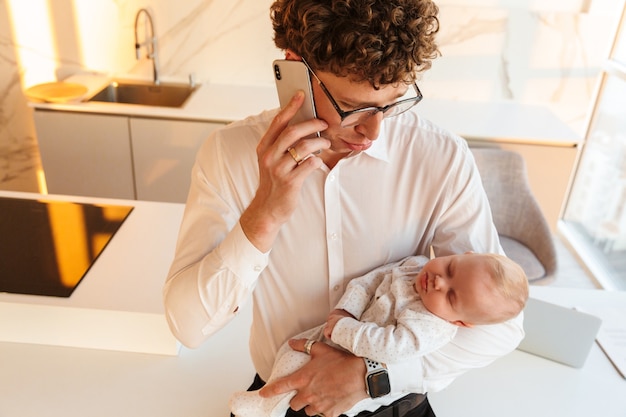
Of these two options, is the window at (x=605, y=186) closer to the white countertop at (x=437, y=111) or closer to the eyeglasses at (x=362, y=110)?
the white countertop at (x=437, y=111)

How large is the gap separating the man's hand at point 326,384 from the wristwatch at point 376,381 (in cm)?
1

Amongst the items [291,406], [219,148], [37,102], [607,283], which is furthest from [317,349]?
[607,283]

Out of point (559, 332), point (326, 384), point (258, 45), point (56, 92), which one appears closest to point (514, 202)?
point (559, 332)

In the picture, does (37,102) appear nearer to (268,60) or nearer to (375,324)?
(268,60)

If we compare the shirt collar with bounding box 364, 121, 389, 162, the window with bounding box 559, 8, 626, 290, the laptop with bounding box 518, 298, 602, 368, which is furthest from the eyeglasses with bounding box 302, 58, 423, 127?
the window with bounding box 559, 8, 626, 290

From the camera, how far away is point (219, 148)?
4.32 feet

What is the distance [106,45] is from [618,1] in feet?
10.8

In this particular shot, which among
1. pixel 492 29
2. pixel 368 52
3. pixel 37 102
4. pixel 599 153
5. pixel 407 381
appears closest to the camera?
pixel 368 52

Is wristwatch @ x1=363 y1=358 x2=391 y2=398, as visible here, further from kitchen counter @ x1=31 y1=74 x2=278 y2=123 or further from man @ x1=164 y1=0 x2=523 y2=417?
kitchen counter @ x1=31 y1=74 x2=278 y2=123

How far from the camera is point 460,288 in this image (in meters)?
1.29

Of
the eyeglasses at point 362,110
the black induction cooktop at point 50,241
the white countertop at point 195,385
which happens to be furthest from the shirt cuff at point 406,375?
the black induction cooktop at point 50,241

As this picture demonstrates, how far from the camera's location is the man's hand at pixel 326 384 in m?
1.24

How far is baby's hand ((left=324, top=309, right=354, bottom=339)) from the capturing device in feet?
4.24

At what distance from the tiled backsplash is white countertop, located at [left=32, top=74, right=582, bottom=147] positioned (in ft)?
0.38
